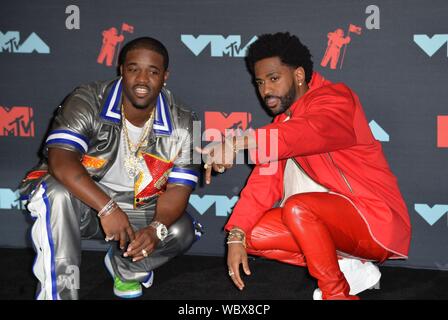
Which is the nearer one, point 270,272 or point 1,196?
point 270,272

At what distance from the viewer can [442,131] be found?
112 inches

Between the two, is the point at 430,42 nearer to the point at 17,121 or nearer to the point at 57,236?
the point at 57,236

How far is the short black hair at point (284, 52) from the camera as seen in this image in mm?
2424

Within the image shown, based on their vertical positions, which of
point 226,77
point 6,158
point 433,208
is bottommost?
point 433,208

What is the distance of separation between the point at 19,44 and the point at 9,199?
82cm

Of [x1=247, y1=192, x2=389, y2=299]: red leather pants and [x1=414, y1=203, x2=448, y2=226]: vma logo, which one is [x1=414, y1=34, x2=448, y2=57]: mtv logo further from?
[x1=247, y1=192, x2=389, y2=299]: red leather pants

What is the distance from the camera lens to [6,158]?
327 centimetres

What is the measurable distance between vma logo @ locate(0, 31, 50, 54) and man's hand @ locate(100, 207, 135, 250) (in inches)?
49.0

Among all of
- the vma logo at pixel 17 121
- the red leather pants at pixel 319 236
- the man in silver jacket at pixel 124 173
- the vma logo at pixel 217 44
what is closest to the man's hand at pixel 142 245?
the man in silver jacket at pixel 124 173

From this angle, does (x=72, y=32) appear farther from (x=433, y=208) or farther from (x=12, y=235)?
(x=433, y=208)

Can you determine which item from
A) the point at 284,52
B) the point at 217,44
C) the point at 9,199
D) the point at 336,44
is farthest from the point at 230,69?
the point at 9,199

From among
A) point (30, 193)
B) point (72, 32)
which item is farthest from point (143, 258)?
point (72, 32)

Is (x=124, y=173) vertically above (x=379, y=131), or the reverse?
(x=379, y=131)

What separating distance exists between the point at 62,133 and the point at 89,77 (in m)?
0.78
